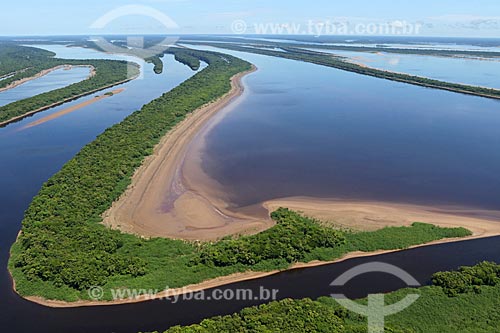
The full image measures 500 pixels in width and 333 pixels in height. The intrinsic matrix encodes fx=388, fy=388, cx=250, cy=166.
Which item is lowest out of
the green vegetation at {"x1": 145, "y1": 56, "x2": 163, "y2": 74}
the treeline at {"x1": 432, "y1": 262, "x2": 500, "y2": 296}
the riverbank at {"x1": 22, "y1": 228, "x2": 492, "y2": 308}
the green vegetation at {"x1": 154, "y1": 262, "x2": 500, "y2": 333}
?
the riverbank at {"x1": 22, "y1": 228, "x2": 492, "y2": 308}

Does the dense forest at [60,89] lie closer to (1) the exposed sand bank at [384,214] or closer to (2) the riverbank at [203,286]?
(2) the riverbank at [203,286]

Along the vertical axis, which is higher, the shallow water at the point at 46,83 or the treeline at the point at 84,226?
the shallow water at the point at 46,83

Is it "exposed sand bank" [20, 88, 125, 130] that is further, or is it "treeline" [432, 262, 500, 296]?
"exposed sand bank" [20, 88, 125, 130]

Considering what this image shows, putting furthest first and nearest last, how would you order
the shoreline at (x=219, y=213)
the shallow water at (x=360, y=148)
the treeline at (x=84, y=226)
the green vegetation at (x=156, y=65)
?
the green vegetation at (x=156, y=65), the shallow water at (x=360, y=148), the shoreline at (x=219, y=213), the treeline at (x=84, y=226)

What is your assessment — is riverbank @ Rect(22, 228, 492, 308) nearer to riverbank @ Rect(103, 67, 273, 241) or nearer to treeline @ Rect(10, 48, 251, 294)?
treeline @ Rect(10, 48, 251, 294)

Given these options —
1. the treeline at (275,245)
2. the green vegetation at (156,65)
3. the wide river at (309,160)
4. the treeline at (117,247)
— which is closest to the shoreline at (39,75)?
the green vegetation at (156,65)

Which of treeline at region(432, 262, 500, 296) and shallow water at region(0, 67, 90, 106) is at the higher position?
shallow water at region(0, 67, 90, 106)

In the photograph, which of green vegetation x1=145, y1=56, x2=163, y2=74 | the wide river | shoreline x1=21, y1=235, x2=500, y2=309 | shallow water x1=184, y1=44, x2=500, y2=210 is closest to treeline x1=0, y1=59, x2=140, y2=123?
the wide river
